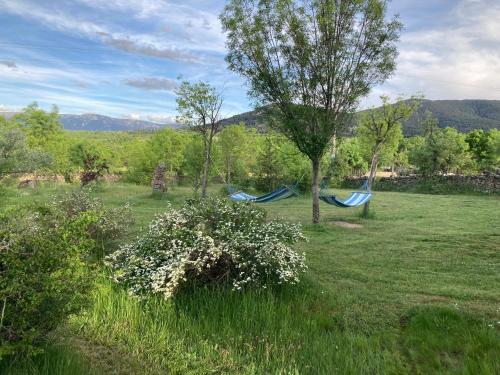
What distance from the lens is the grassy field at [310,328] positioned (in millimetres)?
2957

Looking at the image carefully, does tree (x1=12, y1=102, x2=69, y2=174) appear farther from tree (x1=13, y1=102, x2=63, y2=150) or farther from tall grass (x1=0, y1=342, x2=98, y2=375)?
tall grass (x1=0, y1=342, x2=98, y2=375)

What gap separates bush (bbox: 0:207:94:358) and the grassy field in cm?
23

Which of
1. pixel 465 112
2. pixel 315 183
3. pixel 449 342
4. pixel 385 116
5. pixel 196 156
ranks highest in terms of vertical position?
pixel 465 112

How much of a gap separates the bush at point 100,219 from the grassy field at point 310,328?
1684 mm

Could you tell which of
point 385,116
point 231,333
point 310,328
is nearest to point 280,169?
point 385,116

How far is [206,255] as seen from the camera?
3.98 metres

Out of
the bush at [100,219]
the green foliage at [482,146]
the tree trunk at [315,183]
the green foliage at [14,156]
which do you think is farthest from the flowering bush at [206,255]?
the green foliage at [482,146]

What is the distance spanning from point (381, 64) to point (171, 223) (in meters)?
5.86

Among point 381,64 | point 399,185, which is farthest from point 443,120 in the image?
point 381,64

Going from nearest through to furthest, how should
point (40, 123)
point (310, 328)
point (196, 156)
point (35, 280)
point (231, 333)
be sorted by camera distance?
point (35, 280) → point (231, 333) → point (310, 328) → point (196, 156) → point (40, 123)

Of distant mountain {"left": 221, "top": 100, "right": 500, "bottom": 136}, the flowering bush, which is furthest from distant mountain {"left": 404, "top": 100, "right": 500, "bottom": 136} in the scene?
the flowering bush

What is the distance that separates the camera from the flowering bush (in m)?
3.91

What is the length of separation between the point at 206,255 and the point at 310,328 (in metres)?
1.24

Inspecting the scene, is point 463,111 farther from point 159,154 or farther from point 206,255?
point 206,255
